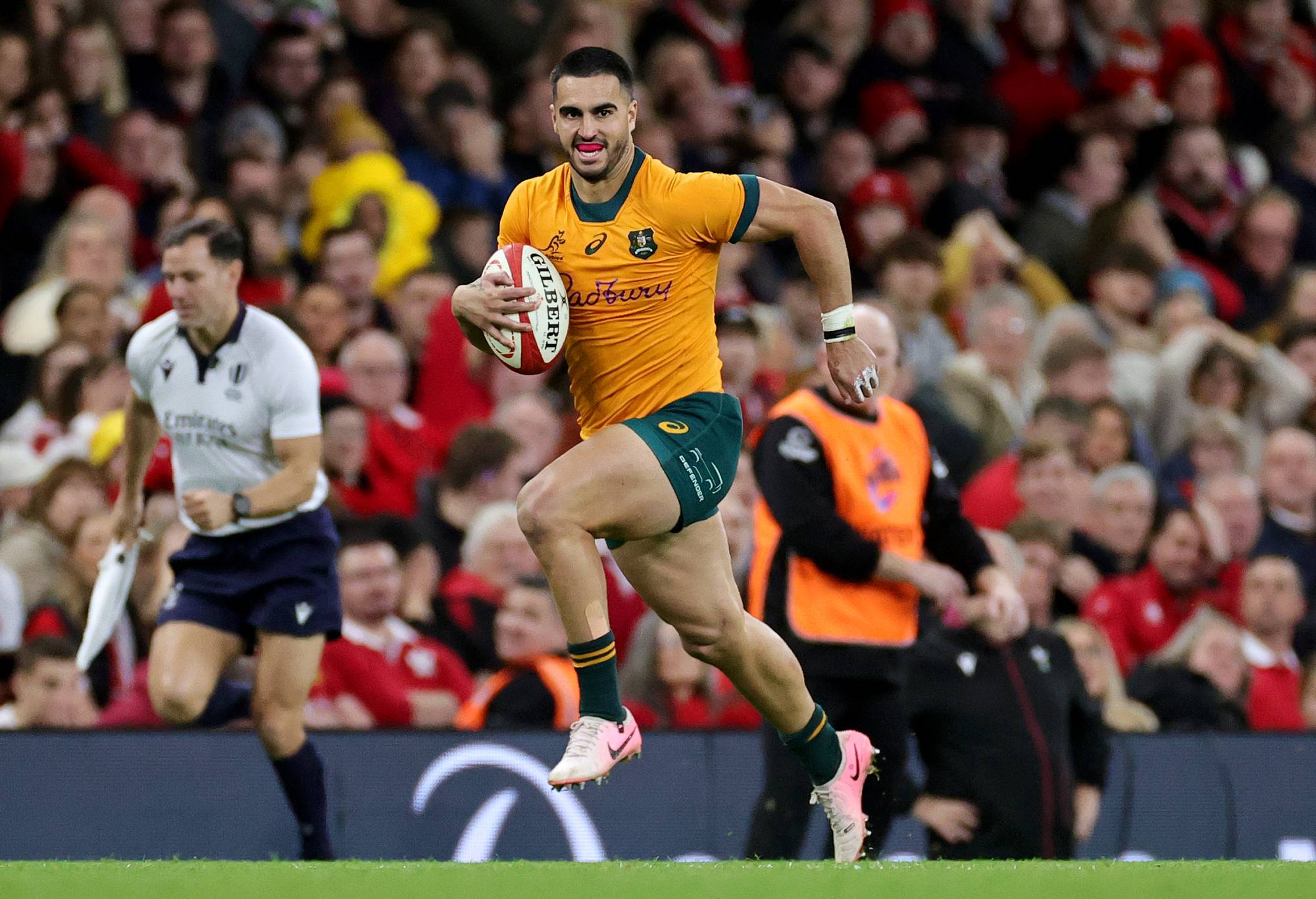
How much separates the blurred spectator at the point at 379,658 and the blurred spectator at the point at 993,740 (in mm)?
2315

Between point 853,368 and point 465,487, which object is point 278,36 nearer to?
point 465,487

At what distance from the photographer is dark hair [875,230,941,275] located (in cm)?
1210

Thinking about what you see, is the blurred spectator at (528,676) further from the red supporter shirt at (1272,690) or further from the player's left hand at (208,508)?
the red supporter shirt at (1272,690)

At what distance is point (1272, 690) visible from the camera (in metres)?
10.0

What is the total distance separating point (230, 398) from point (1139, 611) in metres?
5.14

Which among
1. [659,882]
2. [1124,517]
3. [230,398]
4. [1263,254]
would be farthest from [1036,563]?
[1263,254]

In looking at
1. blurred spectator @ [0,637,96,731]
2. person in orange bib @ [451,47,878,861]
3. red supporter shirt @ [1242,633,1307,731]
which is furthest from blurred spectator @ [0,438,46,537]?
red supporter shirt @ [1242,633,1307,731]

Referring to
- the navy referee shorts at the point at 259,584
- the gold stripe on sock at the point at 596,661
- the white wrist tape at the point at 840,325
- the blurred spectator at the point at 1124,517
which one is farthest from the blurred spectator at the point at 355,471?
the white wrist tape at the point at 840,325

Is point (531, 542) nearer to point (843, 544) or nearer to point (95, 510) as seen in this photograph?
point (843, 544)

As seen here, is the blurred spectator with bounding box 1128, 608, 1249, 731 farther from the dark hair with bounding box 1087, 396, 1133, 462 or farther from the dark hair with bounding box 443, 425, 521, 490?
the dark hair with bounding box 443, 425, 521, 490

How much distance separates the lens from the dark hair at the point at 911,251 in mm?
12102

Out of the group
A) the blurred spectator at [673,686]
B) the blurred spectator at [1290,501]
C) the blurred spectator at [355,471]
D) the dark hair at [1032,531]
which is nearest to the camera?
the blurred spectator at [673,686]

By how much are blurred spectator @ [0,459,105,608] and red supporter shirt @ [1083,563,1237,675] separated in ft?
16.5

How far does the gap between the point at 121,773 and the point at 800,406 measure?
3.21m
